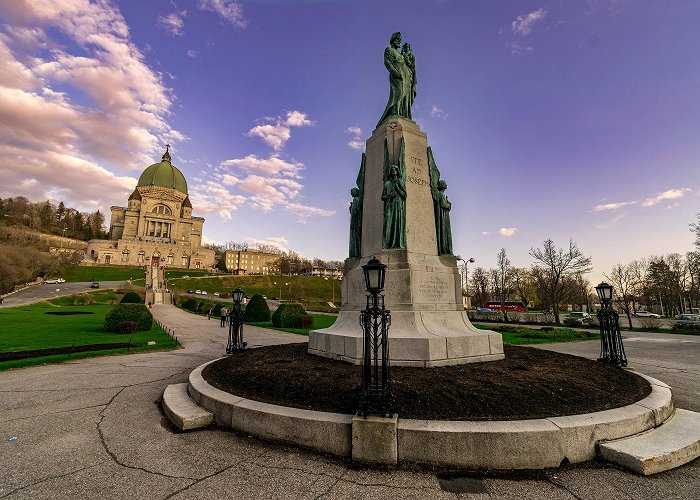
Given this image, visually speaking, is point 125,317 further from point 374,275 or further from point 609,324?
point 609,324

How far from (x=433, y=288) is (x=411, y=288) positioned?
81cm

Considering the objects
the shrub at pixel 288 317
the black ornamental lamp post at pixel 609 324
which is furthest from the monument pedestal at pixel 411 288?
the shrub at pixel 288 317

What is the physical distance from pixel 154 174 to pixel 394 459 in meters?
143

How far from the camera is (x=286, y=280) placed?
103 m

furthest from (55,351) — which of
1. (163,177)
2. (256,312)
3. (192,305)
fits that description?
(163,177)

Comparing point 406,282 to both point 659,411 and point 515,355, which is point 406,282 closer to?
point 515,355

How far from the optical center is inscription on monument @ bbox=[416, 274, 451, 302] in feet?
27.0

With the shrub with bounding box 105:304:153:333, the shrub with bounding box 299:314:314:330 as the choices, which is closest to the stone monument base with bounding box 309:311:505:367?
the shrub with bounding box 105:304:153:333

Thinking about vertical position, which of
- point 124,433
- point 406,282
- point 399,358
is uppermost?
point 406,282

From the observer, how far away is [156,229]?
119 meters

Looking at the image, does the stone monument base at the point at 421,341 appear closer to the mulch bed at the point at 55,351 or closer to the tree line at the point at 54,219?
the mulch bed at the point at 55,351

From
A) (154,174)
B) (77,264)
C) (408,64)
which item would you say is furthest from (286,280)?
(408,64)

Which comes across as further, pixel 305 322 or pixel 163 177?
pixel 163 177

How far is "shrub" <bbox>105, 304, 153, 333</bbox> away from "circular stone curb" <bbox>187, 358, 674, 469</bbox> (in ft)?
66.4
